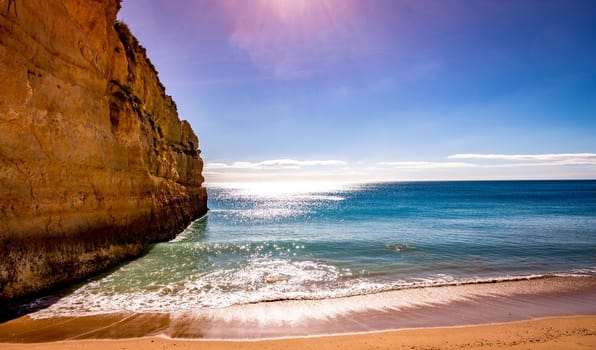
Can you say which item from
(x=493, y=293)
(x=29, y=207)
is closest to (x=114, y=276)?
(x=29, y=207)

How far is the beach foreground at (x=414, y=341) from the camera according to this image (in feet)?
22.7

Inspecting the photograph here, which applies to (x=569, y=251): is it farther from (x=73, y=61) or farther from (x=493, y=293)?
(x=73, y=61)

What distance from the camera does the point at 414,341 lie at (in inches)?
283

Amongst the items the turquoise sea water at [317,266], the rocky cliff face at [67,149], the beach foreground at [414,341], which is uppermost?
the rocky cliff face at [67,149]

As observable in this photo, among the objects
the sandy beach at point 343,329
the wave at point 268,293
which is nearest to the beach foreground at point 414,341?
the sandy beach at point 343,329

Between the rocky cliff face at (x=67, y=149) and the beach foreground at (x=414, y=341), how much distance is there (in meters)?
4.36

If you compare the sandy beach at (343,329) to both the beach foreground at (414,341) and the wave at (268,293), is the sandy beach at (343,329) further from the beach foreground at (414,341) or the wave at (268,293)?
the wave at (268,293)

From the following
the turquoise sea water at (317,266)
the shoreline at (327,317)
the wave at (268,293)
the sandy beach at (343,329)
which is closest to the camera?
the sandy beach at (343,329)

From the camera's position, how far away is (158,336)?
7527 millimetres

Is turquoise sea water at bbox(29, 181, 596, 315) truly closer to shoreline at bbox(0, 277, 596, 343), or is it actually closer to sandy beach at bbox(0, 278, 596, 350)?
shoreline at bbox(0, 277, 596, 343)

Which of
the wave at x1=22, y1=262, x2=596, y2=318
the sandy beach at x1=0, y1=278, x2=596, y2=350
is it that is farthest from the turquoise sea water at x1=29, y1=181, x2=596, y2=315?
the sandy beach at x1=0, y1=278, x2=596, y2=350

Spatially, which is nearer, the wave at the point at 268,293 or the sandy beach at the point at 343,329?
the sandy beach at the point at 343,329

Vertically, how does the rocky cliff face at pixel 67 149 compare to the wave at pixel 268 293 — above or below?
above

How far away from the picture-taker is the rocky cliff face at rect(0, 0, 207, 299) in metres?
9.47
